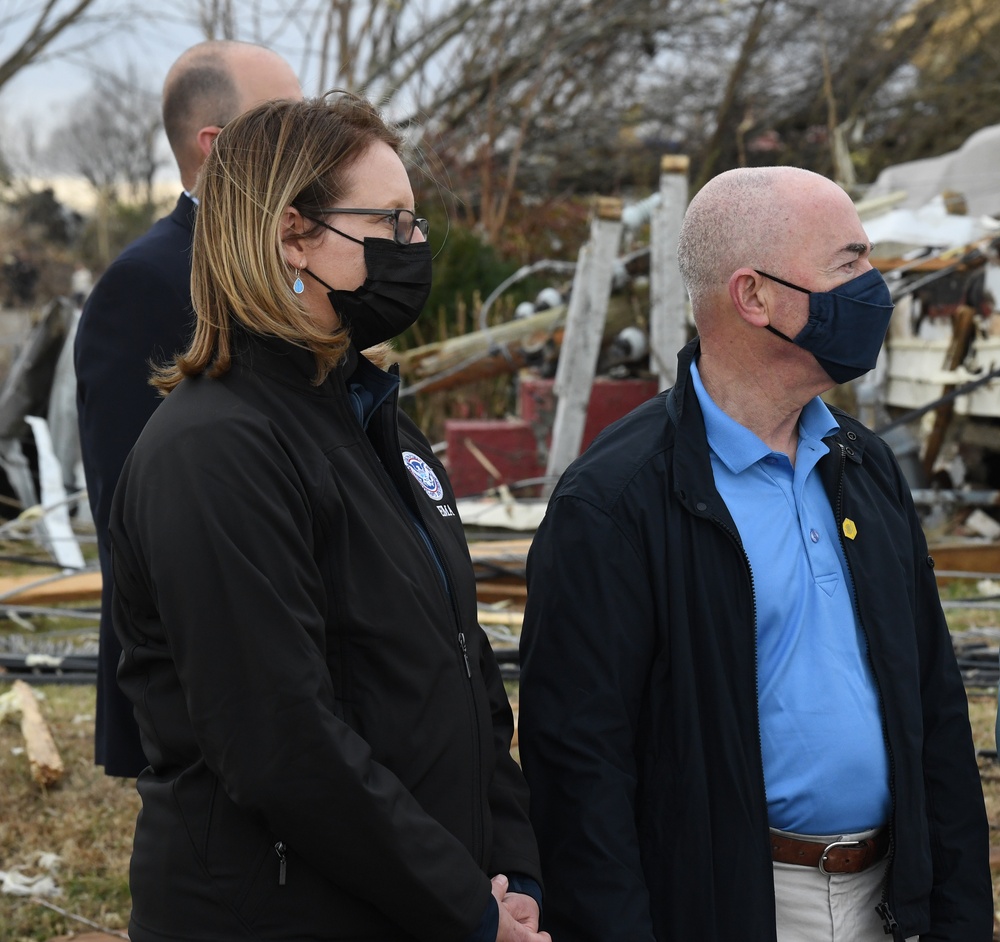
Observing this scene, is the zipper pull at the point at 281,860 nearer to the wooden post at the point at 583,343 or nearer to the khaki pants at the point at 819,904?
the khaki pants at the point at 819,904

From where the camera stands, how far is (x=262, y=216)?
5.99ft

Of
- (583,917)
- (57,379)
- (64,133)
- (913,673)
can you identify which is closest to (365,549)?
(583,917)

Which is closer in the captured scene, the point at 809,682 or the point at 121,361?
the point at 809,682

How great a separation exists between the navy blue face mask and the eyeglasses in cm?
65

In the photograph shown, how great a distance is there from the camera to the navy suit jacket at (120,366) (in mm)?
2711

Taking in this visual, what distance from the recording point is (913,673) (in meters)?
2.13

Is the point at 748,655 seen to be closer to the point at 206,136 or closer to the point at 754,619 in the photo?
the point at 754,619

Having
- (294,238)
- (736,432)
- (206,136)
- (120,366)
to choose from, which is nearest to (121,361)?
(120,366)

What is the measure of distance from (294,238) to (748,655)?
1021 mm

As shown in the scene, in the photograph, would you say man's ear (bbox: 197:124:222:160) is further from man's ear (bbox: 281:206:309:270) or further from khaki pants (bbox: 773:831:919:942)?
khaki pants (bbox: 773:831:919:942)

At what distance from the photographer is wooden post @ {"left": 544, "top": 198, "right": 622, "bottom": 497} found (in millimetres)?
7828

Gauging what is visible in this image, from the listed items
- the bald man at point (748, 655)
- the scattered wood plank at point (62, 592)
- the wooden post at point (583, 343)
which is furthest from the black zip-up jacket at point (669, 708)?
the wooden post at point (583, 343)

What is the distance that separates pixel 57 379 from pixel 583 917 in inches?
330

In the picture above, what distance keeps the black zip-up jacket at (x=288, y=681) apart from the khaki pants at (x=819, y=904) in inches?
22.9
